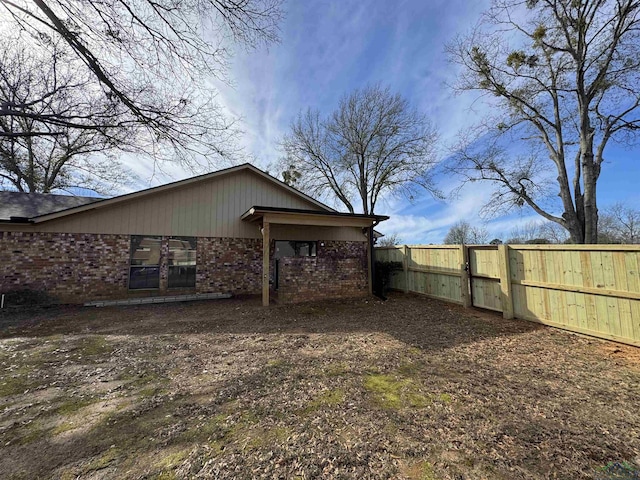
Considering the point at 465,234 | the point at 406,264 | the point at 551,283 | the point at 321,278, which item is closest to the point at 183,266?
the point at 321,278

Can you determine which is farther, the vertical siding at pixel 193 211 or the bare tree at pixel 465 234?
the bare tree at pixel 465 234

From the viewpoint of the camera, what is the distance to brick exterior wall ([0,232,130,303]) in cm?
738

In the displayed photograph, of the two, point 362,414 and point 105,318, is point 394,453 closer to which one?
point 362,414

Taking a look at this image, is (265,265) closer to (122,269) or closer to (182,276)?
(182,276)

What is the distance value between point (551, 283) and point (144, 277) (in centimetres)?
1081

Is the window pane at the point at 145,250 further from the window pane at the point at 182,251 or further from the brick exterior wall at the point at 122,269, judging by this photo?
the window pane at the point at 182,251

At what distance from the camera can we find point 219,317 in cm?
649

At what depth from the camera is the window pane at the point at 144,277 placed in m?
8.41

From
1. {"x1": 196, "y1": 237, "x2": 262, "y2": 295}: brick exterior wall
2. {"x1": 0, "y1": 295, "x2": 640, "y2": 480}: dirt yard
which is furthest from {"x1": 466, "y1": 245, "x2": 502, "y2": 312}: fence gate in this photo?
{"x1": 196, "y1": 237, "x2": 262, "y2": 295}: brick exterior wall

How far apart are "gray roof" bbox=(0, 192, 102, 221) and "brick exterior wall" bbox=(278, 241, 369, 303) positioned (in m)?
7.86

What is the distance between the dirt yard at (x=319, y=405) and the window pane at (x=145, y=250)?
3.51 m

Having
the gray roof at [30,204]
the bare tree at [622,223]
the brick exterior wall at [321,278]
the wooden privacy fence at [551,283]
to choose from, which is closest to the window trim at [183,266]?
the brick exterior wall at [321,278]

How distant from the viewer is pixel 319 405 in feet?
8.75

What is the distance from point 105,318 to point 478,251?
939cm
